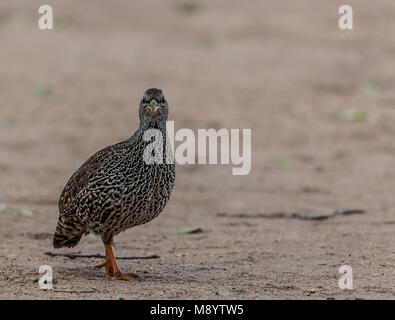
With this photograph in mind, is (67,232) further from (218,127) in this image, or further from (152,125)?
(218,127)

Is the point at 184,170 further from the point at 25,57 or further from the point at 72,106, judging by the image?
the point at 25,57

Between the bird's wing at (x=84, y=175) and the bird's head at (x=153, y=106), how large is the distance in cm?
34

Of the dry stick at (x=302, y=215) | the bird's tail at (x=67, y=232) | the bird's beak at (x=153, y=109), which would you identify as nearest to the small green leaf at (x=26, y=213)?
the dry stick at (x=302, y=215)

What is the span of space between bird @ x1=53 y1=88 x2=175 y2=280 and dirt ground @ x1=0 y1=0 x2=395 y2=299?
454 millimetres

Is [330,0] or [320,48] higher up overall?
[330,0]

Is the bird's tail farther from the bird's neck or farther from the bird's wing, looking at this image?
the bird's neck

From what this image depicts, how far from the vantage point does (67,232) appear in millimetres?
7473

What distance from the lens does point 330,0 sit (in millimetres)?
20953

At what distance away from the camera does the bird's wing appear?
709 centimetres
